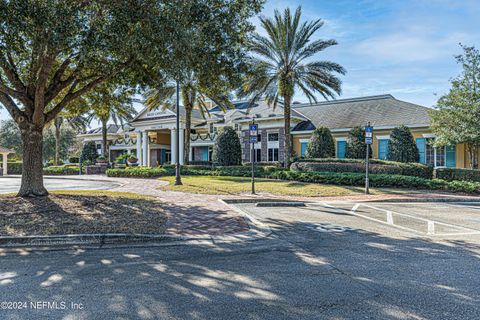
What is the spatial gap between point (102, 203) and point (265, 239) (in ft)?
19.8

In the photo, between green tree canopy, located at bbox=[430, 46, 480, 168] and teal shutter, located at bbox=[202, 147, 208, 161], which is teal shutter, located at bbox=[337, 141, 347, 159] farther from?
teal shutter, located at bbox=[202, 147, 208, 161]

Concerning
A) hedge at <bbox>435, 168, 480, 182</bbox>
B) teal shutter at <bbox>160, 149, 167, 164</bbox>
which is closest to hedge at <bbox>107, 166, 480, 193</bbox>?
hedge at <bbox>435, 168, 480, 182</bbox>

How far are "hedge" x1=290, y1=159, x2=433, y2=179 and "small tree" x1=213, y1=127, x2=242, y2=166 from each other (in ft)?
19.2

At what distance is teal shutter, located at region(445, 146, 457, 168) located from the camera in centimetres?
2417

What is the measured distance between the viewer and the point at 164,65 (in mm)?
9000

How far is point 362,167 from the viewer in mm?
21219

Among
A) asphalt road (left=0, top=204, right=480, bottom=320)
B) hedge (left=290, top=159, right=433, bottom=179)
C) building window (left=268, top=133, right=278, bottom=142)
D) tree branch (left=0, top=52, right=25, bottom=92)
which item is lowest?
asphalt road (left=0, top=204, right=480, bottom=320)

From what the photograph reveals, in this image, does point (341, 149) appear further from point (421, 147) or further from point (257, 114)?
point (257, 114)

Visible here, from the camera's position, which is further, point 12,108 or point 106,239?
point 12,108

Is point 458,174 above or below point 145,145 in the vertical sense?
below

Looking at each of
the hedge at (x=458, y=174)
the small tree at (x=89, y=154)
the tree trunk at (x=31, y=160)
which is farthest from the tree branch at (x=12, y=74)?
the small tree at (x=89, y=154)

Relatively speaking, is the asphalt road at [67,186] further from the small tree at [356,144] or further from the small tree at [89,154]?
the small tree at [89,154]

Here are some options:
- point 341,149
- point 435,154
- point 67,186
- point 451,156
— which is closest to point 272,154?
point 341,149

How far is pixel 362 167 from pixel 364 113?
9.90 meters
